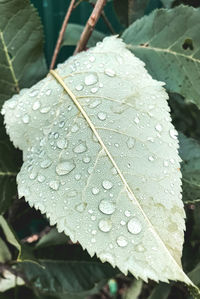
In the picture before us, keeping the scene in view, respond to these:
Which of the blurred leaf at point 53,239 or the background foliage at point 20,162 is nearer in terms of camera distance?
the background foliage at point 20,162

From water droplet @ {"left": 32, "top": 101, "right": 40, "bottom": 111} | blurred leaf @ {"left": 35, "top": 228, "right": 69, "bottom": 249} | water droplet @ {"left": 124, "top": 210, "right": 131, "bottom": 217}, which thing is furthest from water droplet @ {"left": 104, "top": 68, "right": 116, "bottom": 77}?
blurred leaf @ {"left": 35, "top": 228, "right": 69, "bottom": 249}

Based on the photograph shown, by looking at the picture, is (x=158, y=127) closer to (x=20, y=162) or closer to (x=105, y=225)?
(x=105, y=225)

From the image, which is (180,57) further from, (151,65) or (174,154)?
(174,154)

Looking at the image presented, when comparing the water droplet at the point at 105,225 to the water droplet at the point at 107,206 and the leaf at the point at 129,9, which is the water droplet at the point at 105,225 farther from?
the leaf at the point at 129,9

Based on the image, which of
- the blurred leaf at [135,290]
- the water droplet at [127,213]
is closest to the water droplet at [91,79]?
the water droplet at [127,213]

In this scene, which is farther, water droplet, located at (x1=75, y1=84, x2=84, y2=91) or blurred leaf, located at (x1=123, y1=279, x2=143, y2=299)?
blurred leaf, located at (x1=123, y1=279, x2=143, y2=299)

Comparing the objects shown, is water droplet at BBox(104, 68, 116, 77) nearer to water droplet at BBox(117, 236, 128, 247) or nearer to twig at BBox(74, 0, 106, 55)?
twig at BBox(74, 0, 106, 55)
